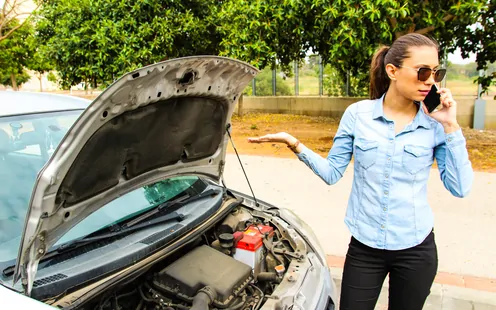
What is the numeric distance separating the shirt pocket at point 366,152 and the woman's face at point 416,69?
0.30 metres

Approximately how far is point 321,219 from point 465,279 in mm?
1707

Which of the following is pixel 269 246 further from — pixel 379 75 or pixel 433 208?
pixel 433 208

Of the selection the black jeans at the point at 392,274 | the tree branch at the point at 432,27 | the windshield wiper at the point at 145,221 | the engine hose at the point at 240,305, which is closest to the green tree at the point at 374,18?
the tree branch at the point at 432,27

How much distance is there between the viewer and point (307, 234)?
291 cm

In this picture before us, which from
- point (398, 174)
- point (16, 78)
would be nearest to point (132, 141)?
point (398, 174)

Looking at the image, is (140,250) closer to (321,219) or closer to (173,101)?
(173,101)

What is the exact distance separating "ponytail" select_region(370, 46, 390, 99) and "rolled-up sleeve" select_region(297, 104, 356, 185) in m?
0.17

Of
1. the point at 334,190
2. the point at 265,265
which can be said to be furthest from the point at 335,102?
the point at 265,265

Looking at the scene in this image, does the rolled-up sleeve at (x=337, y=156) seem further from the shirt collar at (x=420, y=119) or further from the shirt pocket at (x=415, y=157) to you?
the shirt pocket at (x=415, y=157)

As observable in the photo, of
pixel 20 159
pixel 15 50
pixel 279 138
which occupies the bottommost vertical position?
pixel 20 159

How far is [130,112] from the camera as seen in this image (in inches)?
77.3

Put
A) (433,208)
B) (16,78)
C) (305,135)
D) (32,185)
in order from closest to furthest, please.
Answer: (32,185), (433,208), (305,135), (16,78)

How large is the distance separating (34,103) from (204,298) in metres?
1.85

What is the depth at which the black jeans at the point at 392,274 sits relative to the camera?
6.63 ft
